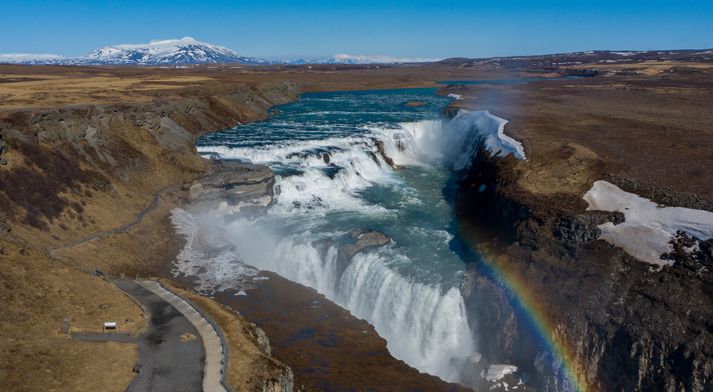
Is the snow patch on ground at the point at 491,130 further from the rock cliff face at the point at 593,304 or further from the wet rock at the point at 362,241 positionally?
the wet rock at the point at 362,241

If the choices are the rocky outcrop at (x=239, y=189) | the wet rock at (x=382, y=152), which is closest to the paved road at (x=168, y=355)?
the rocky outcrop at (x=239, y=189)

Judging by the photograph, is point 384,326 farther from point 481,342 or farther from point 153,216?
point 153,216

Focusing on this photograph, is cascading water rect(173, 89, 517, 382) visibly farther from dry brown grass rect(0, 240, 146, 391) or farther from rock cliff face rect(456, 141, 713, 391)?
dry brown grass rect(0, 240, 146, 391)

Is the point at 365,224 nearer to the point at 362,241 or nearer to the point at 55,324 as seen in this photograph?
the point at 362,241

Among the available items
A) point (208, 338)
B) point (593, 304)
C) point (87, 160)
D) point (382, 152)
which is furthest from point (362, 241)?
point (382, 152)

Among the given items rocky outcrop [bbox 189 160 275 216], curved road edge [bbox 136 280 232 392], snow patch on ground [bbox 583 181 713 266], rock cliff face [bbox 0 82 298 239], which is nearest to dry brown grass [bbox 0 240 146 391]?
curved road edge [bbox 136 280 232 392]

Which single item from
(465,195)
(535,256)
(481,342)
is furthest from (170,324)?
(465,195)
